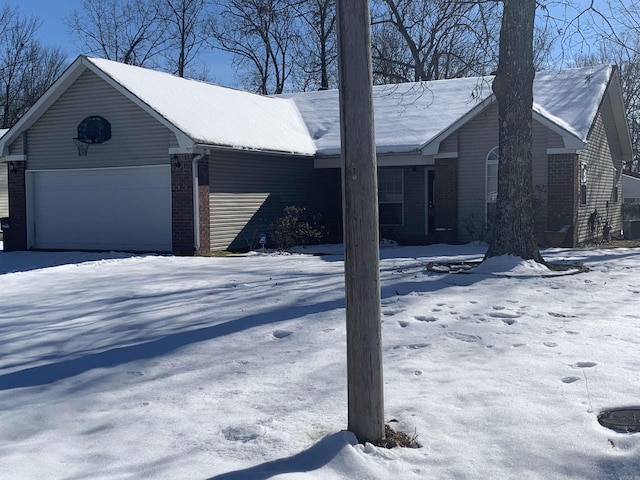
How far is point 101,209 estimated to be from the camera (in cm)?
1906

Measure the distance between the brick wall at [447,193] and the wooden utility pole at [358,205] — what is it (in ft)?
50.8

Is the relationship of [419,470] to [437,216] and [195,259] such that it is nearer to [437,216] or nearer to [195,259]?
[195,259]

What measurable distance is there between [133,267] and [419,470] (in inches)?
427

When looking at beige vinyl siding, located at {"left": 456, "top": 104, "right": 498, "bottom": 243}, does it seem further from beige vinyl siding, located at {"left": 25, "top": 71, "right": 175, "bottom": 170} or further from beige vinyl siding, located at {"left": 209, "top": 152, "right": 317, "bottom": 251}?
beige vinyl siding, located at {"left": 25, "top": 71, "right": 175, "bottom": 170}

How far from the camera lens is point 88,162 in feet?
62.2

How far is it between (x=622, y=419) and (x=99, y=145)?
16182 mm

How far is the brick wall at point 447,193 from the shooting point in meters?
19.9

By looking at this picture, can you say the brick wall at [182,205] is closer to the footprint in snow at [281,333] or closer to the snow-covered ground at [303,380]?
the snow-covered ground at [303,380]

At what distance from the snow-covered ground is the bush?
8.35 metres

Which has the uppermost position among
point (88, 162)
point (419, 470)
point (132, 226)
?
point (88, 162)

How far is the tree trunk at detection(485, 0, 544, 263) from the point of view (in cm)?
1218

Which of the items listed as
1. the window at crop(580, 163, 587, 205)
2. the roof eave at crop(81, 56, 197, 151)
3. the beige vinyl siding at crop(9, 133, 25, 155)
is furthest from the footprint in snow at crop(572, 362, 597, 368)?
the beige vinyl siding at crop(9, 133, 25, 155)

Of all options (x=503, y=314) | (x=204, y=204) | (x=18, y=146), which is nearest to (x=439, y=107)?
(x=204, y=204)

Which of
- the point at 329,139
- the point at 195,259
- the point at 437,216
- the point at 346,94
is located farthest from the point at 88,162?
the point at 346,94
